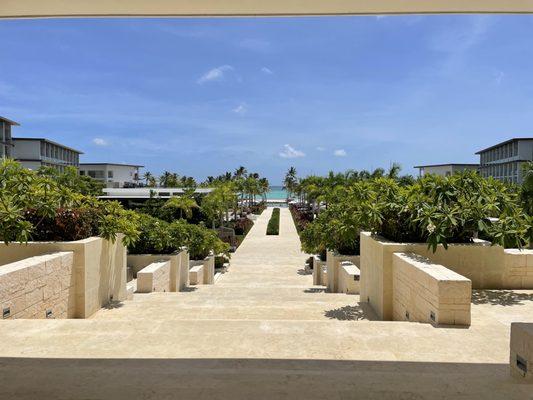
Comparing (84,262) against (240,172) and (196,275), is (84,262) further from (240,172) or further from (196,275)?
(240,172)

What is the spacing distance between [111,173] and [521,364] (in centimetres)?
8981

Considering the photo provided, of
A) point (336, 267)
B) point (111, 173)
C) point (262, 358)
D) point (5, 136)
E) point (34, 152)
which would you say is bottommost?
point (336, 267)

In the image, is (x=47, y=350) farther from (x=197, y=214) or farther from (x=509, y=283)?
(x=197, y=214)

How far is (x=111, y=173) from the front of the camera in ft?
284

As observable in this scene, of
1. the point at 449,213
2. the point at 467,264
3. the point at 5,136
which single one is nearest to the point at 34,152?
the point at 5,136

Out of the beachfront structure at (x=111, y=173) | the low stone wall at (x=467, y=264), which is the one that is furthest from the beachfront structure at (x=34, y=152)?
the low stone wall at (x=467, y=264)

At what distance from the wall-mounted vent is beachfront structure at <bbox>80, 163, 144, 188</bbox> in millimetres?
83236

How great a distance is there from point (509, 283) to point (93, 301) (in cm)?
739

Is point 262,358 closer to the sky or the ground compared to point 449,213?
closer to the ground

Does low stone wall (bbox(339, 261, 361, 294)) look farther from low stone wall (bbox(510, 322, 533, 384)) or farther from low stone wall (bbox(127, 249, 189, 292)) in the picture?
low stone wall (bbox(510, 322, 533, 384))

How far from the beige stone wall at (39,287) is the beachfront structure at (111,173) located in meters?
78.3

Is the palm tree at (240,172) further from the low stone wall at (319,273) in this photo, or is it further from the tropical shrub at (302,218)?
the low stone wall at (319,273)

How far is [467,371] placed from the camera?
3.80 meters

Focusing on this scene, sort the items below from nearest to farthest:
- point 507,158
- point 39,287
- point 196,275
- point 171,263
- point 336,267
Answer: point 39,287 < point 171,263 < point 336,267 < point 196,275 < point 507,158
